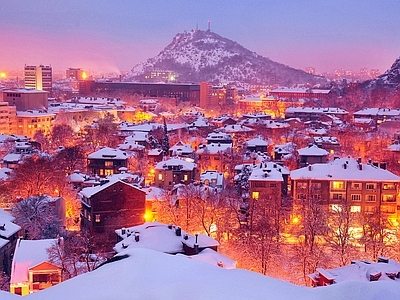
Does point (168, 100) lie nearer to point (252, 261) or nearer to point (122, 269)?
point (252, 261)

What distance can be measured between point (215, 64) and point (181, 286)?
143 metres

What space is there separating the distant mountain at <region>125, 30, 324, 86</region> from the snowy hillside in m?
124

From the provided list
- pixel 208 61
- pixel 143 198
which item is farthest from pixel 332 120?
pixel 208 61

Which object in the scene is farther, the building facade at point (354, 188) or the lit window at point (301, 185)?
the lit window at point (301, 185)

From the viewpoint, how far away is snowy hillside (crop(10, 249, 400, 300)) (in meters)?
4.04

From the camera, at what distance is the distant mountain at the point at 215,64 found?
138000 millimetres

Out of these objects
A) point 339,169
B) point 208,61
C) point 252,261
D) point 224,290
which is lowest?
point 252,261

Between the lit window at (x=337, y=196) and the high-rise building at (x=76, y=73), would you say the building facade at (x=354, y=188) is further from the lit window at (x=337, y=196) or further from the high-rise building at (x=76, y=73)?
the high-rise building at (x=76, y=73)

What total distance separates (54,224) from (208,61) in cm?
13461

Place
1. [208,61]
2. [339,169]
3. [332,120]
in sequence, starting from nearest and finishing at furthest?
1. [339,169]
2. [332,120]
3. [208,61]

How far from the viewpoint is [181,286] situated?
4.10m

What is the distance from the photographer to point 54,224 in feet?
54.7

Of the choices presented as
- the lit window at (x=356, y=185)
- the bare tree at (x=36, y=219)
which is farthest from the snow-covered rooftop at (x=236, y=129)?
the bare tree at (x=36, y=219)

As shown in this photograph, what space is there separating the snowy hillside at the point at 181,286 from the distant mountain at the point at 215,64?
4896 inches
